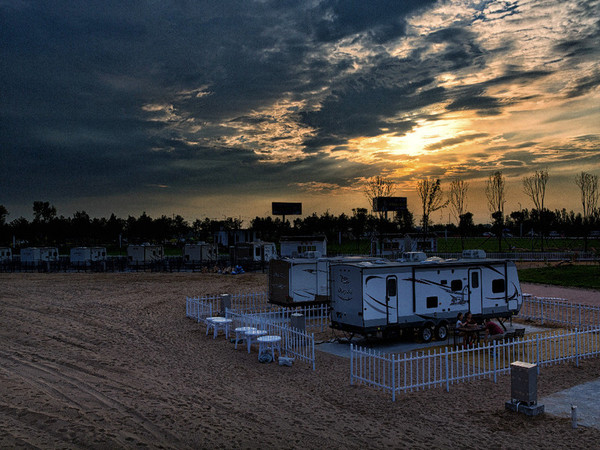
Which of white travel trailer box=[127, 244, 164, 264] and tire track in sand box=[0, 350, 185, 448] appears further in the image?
white travel trailer box=[127, 244, 164, 264]

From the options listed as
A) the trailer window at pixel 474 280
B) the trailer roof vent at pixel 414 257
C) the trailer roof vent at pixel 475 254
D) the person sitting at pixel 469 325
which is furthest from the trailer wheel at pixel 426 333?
the trailer roof vent at pixel 475 254

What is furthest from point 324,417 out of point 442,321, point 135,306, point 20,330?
point 135,306

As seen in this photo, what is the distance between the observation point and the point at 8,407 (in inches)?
380

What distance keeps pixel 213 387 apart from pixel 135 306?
15.2m

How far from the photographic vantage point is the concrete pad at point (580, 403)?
9414mm

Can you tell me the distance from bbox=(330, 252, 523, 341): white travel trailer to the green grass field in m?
18.3

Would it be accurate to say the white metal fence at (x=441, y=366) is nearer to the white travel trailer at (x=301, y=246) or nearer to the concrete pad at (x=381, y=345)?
the concrete pad at (x=381, y=345)

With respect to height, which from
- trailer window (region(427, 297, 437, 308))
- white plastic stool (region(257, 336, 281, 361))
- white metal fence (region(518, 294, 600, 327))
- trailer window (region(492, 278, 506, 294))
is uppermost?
trailer window (region(492, 278, 506, 294))

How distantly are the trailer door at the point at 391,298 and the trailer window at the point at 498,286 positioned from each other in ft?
15.9

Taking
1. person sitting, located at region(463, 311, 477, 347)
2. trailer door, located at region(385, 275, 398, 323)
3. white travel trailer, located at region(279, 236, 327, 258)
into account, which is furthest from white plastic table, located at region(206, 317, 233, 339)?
white travel trailer, located at region(279, 236, 327, 258)

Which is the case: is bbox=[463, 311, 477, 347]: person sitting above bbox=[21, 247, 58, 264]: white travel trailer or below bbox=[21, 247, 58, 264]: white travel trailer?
below

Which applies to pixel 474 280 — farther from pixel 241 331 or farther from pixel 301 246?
pixel 301 246

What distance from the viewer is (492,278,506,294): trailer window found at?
1847 cm

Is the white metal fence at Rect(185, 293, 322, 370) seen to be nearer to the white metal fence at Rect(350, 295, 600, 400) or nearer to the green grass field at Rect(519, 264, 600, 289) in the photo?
the white metal fence at Rect(350, 295, 600, 400)
